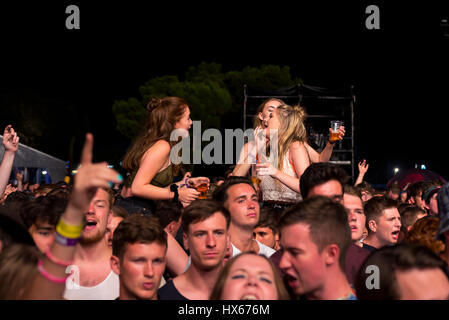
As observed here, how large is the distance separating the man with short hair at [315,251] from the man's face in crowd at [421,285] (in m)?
0.30

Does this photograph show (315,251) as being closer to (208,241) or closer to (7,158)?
(208,241)

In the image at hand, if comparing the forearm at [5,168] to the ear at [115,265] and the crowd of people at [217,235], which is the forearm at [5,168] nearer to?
the crowd of people at [217,235]

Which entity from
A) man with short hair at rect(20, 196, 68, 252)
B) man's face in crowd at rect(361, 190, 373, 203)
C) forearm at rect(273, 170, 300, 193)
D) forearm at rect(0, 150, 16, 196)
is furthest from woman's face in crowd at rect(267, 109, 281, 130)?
man's face in crowd at rect(361, 190, 373, 203)

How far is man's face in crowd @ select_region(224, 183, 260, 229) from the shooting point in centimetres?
468

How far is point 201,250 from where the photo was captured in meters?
3.83

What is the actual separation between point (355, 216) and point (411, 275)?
7.25ft

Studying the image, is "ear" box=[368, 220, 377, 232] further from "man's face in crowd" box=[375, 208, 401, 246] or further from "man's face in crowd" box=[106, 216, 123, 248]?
"man's face in crowd" box=[106, 216, 123, 248]

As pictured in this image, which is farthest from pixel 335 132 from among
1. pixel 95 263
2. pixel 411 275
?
pixel 411 275

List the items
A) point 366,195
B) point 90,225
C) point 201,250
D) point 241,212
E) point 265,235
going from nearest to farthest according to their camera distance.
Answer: point 201,250, point 90,225, point 241,212, point 265,235, point 366,195

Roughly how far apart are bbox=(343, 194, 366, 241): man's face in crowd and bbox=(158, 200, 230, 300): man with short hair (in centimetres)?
128

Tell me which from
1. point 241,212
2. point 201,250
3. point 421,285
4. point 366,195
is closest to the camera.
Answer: point 421,285

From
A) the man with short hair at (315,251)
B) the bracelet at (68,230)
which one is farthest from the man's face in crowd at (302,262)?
the bracelet at (68,230)

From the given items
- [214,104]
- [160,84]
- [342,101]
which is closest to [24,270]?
[342,101]

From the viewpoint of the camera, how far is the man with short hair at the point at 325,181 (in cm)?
414
